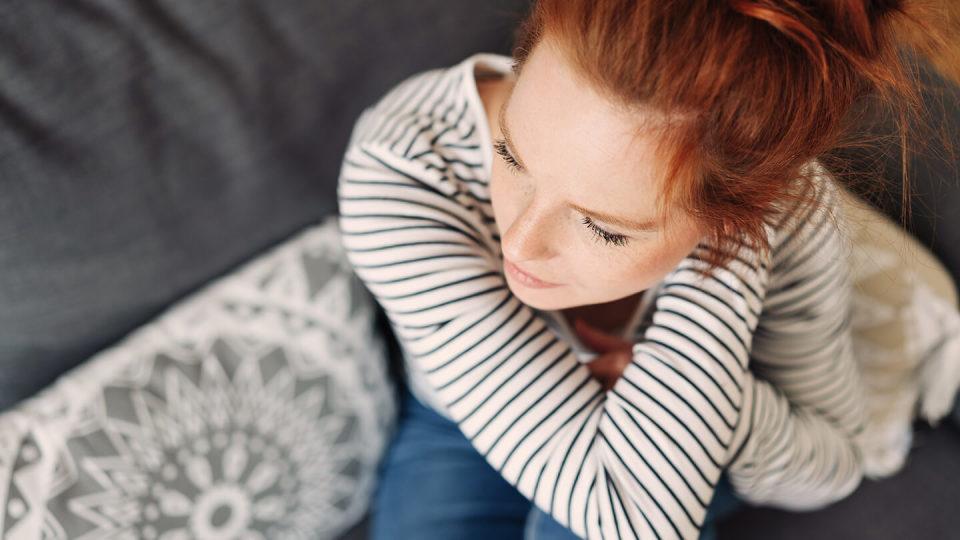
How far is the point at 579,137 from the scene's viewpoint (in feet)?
1.63

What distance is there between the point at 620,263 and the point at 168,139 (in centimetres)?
46

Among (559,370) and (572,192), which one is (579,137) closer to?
(572,192)

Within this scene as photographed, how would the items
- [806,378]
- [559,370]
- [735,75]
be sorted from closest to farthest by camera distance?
[735,75] → [559,370] → [806,378]

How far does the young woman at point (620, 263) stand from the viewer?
0.47 metres

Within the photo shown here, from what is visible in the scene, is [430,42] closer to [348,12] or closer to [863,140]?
[348,12]

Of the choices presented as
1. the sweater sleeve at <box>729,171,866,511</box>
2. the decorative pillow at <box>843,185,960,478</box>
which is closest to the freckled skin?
the sweater sleeve at <box>729,171,866,511</box>

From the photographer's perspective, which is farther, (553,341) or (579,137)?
(553,341)

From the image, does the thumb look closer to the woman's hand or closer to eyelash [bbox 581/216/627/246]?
the woman's hand

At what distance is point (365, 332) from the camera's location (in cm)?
85

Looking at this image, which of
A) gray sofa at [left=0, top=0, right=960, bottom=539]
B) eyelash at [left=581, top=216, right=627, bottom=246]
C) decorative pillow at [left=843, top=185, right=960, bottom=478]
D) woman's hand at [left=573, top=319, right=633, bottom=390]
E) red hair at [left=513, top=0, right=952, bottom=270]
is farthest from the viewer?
decorative pillow at [left=843, top=185, right=960, bottom=478]

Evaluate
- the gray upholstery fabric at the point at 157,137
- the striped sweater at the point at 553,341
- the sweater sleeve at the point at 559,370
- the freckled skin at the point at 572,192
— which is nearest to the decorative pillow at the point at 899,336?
the striped sweater at the point at 553,341

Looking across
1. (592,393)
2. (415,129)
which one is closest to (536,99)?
(415,129)

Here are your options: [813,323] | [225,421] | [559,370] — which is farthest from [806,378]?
[225,421]

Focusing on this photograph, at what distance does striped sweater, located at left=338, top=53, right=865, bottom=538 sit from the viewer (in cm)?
65
